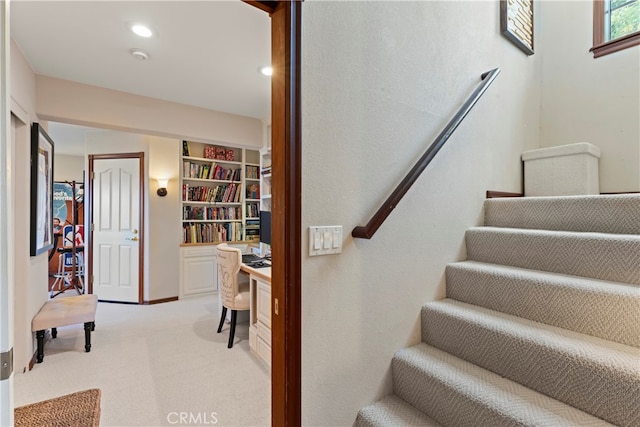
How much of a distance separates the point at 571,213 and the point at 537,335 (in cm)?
90

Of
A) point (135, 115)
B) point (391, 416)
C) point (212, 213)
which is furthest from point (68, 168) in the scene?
point (391, 416)

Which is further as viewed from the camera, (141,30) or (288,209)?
(141,30)

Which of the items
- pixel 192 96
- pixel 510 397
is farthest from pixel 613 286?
Result: pixel 192 96

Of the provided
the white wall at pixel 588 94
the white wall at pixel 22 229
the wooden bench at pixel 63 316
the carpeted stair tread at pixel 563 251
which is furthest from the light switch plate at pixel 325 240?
the wooden bench at pixel 63 316

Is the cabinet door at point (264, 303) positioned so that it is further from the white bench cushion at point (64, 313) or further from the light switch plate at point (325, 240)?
the white bench cushion at point (64, 313)

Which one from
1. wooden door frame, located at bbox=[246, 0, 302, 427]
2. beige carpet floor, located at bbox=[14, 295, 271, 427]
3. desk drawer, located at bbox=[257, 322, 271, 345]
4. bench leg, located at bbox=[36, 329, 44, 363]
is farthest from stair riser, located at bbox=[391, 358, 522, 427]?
bench leg, located at bbox=[36, 329, 44, 363]

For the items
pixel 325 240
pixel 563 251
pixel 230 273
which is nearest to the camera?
pixel 325 240

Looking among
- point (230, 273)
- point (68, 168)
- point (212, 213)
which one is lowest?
point (230, 273)

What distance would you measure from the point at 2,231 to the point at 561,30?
385cm

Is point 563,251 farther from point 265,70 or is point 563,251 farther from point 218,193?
point 218,193

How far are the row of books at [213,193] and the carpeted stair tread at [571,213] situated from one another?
12.8 feet

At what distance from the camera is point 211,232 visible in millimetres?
4816

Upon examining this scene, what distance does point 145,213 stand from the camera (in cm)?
436

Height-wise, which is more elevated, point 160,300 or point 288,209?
point 288,209
